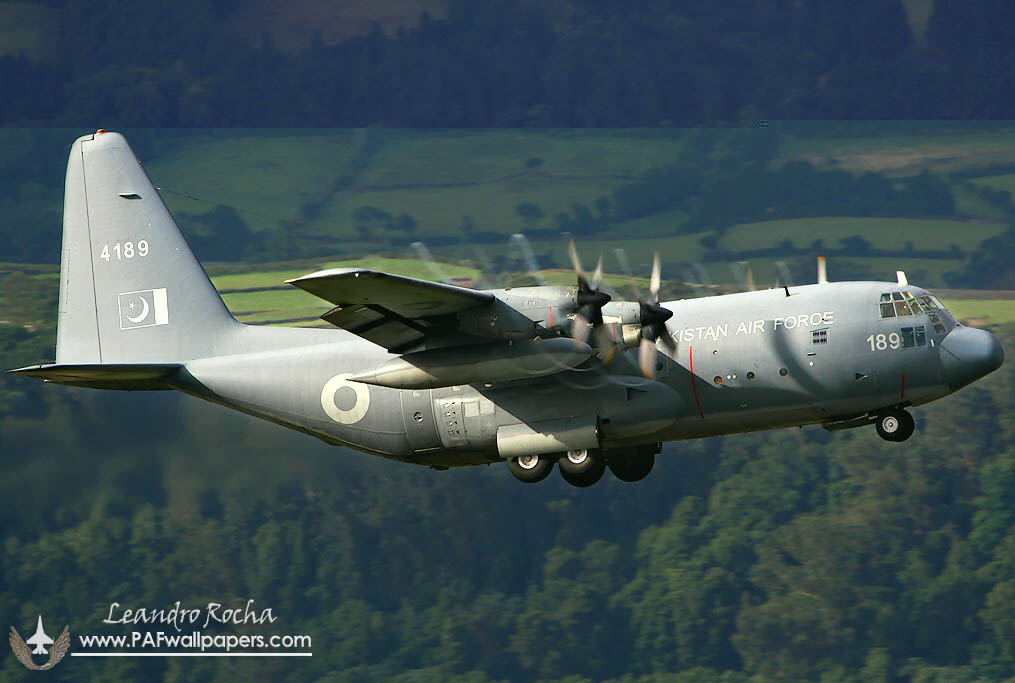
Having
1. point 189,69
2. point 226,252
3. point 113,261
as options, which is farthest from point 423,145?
point 113,261

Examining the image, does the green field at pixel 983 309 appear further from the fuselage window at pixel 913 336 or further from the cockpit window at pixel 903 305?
the fuselage window at pixel 913 336

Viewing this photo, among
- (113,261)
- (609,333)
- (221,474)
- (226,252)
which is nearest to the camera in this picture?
(609,333)

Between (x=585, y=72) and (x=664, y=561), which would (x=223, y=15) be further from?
(x=664, y=561)

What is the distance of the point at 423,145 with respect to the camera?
4400 inches

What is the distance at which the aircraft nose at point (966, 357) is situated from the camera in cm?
2098

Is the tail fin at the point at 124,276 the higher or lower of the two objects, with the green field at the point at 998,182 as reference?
lower

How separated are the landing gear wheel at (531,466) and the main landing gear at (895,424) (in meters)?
5.64

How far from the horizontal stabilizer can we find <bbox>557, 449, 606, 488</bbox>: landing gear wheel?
763 centimetres

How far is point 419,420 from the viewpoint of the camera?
2300cm

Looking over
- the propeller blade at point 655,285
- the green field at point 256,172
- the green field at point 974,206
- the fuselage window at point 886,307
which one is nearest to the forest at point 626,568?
the green field at point 256,172

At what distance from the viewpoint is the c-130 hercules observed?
20.4m

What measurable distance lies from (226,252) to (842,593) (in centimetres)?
3834

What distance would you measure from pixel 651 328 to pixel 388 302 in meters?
4.58

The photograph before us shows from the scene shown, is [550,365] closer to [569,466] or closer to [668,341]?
[668,341]
